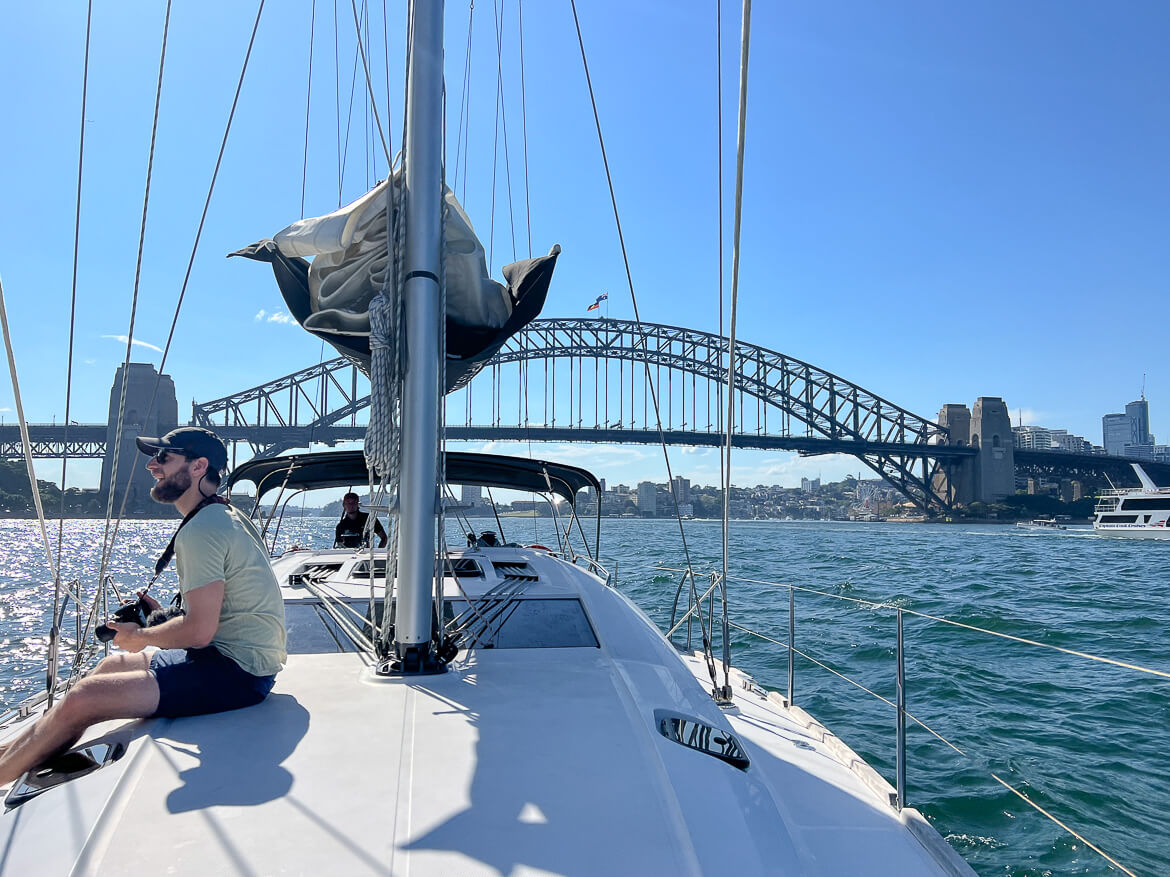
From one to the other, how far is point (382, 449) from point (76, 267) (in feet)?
4.50

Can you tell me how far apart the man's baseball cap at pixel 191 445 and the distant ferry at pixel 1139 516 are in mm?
43206

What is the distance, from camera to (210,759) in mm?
1782

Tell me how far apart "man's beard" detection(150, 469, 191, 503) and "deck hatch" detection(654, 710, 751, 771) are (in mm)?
1467

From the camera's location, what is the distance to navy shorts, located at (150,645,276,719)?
198 cm

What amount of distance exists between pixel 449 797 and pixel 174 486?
1.17m

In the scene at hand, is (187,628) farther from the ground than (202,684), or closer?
farther from the ground

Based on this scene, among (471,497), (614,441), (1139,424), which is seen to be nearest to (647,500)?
(614,441)

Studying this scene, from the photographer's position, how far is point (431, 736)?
192cm

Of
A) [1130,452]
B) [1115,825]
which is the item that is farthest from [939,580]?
[1130,452]

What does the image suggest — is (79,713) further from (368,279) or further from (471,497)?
(471,497)

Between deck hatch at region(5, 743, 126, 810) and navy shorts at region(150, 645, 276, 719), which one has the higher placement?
navy shorts at region(150, 645, 276, 719)

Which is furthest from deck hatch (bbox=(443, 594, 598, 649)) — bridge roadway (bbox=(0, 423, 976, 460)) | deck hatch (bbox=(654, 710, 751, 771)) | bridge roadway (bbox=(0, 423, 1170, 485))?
bridge roadway (bbox=(0, 423, 976, 460))

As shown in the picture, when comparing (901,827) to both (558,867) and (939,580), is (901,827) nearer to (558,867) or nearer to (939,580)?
(558,867)

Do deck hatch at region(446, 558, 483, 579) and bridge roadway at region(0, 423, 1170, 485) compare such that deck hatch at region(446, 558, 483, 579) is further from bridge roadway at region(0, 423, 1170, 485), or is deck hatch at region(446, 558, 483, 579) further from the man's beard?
bridge roadway at region(0, 423, 1170, 485)
